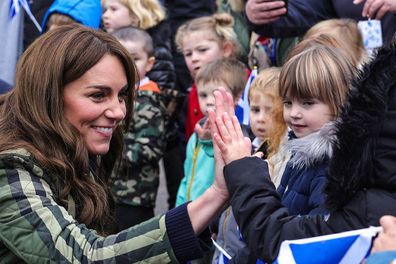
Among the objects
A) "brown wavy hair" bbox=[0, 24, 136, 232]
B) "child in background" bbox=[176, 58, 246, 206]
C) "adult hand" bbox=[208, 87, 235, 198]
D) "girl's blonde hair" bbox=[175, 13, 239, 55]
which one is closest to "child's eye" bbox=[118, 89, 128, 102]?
"brown wavy hair" bbox=[0, 24, 136, 232]

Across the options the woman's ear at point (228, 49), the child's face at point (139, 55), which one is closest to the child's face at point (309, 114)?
the child's face at point (139, 55)

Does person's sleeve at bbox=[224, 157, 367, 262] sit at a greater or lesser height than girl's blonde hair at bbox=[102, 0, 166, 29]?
greater

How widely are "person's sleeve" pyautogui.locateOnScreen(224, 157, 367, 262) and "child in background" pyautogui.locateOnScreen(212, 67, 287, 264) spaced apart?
1.07 meters

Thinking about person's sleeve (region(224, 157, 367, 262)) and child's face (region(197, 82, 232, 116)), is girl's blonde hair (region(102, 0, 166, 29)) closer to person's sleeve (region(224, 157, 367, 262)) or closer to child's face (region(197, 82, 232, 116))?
child's face (region(197, 82, 232, 116))

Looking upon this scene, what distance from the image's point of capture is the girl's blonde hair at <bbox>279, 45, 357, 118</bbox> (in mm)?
3473

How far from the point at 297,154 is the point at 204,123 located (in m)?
1.92

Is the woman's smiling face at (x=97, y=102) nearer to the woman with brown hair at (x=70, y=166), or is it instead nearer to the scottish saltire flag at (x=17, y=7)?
the woman with brown hair at (x=70, y=166)

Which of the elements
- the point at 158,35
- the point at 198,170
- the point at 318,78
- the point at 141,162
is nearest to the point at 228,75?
the point at 198,170

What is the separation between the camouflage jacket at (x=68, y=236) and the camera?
270 centimetres

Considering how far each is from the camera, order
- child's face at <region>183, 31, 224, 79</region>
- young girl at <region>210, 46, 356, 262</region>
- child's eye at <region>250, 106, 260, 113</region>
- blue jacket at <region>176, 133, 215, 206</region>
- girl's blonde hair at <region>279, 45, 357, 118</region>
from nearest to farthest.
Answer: young girl at <region>210, 46, 356, 262</region>
girl's blonde hair at <region>279, 45, 357, 118</region>
child's eye at <region>250, 106, 260, 113</region>
blue jacket at <region>176, 133, 215, 206</region>
child's face at <region>183, 31, 224, 79</region>

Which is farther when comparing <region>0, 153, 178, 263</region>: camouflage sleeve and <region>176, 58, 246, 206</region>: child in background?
<region>176, 58, 246, 206</region>: child in background

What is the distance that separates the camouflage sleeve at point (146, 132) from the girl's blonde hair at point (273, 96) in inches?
48.2

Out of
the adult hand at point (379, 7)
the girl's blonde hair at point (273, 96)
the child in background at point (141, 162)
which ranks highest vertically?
the adult hand at point (379, 7)

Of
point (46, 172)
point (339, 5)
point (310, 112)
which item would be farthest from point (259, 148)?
point (46, 172)
